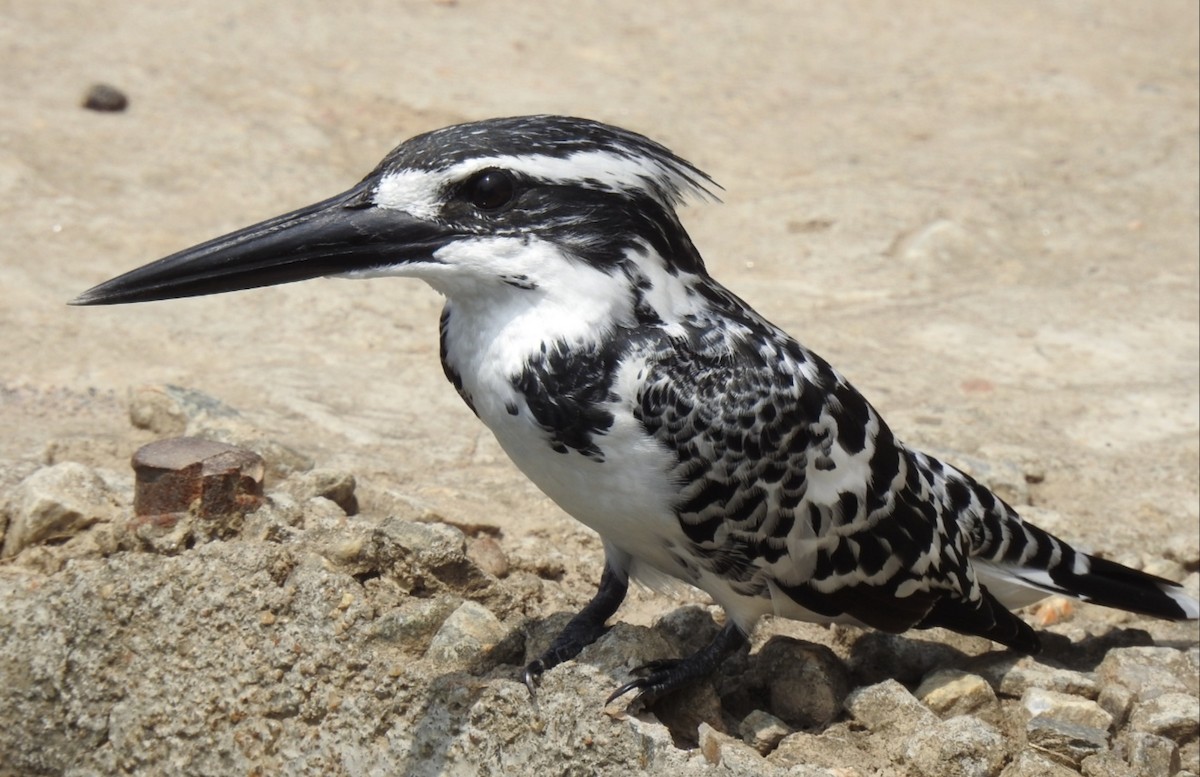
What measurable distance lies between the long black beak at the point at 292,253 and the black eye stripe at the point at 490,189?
0.46 ft

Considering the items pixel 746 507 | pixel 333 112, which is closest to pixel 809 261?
pixel 333 112

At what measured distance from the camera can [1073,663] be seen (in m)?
4.27

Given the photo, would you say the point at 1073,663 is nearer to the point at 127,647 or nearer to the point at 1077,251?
the point at 127,647

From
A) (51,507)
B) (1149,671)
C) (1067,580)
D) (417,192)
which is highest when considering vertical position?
(417,192)

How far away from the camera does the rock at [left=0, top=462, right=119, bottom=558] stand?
406 centimetres

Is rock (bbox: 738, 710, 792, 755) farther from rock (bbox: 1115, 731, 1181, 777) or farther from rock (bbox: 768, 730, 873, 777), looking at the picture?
rock (bbox: 1115, 731, 1181, 777)

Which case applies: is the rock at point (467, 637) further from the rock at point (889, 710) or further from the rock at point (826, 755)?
the rock at point (889, 710)

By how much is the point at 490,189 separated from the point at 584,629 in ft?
4.05

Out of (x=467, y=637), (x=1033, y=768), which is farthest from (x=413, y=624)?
(x=1033, y=768)

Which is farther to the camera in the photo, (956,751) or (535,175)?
(956,751)

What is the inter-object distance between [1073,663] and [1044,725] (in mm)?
698

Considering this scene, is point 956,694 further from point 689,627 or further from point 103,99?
point 103,99

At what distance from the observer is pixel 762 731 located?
3.56 metres

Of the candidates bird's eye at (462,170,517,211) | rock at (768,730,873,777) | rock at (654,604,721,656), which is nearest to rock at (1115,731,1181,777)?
rock at (768,730,873,777)
